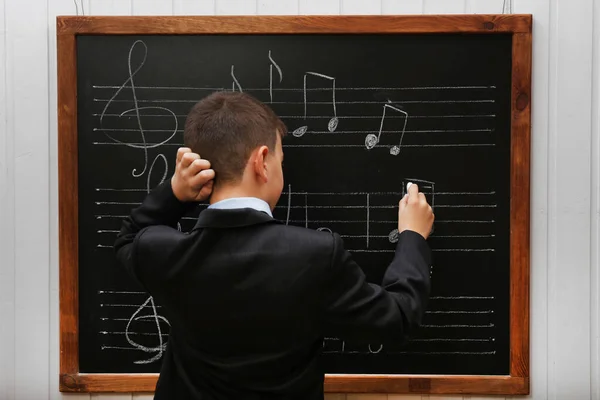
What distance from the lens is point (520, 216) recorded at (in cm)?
149

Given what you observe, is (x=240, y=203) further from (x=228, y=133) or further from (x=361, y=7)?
(x=361, y=7)

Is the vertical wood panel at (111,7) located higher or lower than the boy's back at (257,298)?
higher

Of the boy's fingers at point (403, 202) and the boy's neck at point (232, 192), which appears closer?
the boy's neck at point (232, 192)

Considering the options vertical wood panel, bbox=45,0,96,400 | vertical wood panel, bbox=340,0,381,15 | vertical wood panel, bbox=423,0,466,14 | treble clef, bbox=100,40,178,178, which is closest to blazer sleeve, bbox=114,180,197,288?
treble clef, bbox=100,40,178,178

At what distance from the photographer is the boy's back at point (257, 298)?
41.9 inches

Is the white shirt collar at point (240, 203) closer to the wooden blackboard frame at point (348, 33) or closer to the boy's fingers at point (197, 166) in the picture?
the boy's fingers at point (197, 166)

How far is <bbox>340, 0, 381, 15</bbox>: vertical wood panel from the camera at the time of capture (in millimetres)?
1519
